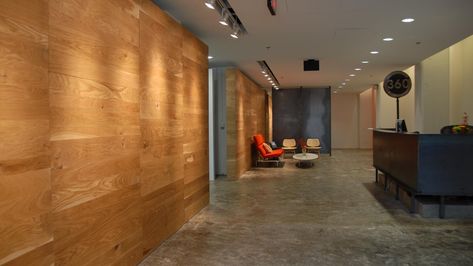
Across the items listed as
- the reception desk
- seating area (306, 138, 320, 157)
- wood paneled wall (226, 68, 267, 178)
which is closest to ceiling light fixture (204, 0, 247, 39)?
the reception desk

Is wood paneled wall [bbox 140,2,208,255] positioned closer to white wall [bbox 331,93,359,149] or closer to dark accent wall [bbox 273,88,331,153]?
dark accent wall [bbox 273,88,331,153]

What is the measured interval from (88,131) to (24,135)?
0.67 metres

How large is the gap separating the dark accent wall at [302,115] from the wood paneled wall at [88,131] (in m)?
11.5

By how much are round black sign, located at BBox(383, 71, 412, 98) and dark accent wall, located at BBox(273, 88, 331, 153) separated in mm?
7878

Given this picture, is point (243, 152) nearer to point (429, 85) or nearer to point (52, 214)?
point (429, 85)

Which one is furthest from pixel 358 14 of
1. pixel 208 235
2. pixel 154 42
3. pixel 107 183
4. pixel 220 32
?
pixel 107 183

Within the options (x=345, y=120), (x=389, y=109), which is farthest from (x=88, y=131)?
(x=345, y=120)

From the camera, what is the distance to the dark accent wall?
1563 centimetres

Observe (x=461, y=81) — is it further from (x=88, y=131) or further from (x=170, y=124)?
(x=88, y=131)

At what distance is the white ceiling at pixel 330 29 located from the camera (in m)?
4.56

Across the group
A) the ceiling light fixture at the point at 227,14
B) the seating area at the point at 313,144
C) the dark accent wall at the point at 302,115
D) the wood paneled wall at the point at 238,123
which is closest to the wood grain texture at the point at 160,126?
the ceiling light fixture at the point at 227,14

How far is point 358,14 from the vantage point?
16.0 feet

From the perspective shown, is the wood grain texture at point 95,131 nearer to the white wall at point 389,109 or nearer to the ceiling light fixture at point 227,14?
the ceiling light fixture at point 227,14

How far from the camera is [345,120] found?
19062 millimetres
